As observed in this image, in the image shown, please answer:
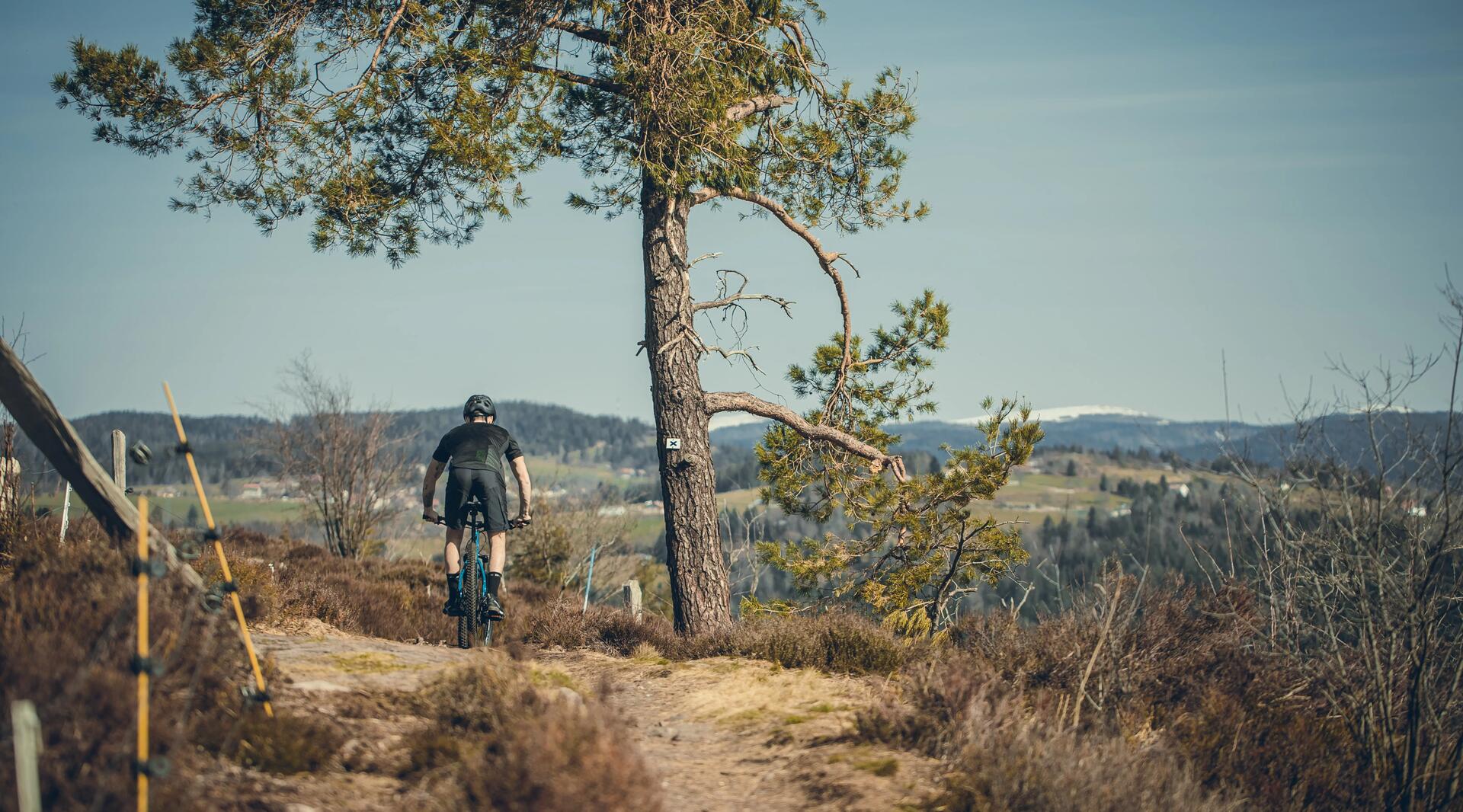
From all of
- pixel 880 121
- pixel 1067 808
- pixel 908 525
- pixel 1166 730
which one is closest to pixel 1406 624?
pixel 1166 730

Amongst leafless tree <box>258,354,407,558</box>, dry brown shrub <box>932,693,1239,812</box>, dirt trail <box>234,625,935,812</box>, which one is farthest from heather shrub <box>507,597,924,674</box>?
leafless tree <box>258,354,407,558</box>

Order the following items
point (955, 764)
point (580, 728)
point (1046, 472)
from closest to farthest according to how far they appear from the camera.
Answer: point (580, 728) → point (955, 764) → point (1046, 472)

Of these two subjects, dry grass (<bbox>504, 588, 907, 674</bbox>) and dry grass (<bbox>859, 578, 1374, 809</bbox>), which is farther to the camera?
dry grass (<bbox>504, 588, 907, 674</bbox>)

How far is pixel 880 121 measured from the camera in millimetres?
10922

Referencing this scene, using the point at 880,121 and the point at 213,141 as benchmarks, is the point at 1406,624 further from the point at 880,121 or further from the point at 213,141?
the point at 213,141

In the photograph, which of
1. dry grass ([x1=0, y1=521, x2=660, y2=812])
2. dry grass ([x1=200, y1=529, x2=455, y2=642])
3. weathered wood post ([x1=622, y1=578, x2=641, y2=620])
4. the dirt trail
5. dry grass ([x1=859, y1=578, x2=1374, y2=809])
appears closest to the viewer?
dry grass ([x1=0, y1=521, x2=660, y2=812])

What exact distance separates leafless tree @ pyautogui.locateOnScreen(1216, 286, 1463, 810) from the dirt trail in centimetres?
367

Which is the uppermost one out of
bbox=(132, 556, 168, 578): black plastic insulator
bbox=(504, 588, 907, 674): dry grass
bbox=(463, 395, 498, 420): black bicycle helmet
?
bbox=(463, 395, 498, 420): black bicycle helmet

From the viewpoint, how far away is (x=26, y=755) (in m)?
3.46

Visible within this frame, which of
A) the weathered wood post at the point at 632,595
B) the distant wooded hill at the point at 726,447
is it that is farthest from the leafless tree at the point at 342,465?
the weathered wood post at the point at 632,595

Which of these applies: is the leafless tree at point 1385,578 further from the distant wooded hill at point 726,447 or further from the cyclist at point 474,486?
the cyclist at point 474,486

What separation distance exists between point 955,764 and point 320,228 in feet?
24.7

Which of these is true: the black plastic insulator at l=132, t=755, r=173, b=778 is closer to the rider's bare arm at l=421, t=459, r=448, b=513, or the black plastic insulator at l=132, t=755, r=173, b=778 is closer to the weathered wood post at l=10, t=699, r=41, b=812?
the weathered wood post at l=10, t=699, r=41, b=812

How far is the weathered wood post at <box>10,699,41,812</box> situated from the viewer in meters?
3.42
